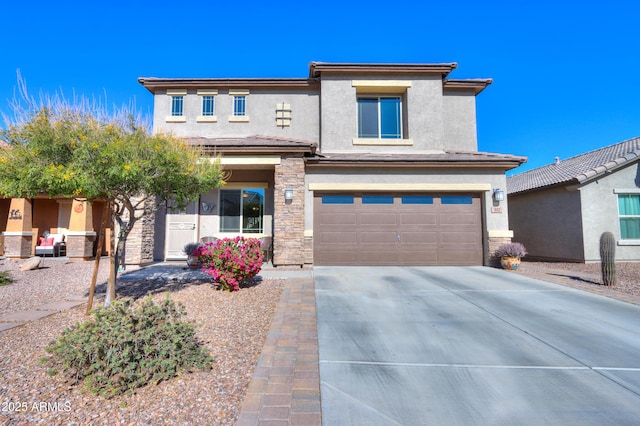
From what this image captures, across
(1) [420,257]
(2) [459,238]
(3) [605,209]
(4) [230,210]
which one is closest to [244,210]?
(4) [230,210]

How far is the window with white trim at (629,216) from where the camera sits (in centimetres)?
1244

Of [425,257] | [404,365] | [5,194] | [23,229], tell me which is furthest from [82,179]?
[23,229]

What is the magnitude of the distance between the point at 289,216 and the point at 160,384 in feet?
23.9

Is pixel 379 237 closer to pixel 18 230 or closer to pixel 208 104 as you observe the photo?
pixel 208 104

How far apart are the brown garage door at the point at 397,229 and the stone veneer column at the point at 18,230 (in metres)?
12.0

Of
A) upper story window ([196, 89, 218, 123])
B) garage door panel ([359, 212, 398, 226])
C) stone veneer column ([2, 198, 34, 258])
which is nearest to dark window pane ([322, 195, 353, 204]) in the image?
garage door panel ([359, 212, 398, 226])

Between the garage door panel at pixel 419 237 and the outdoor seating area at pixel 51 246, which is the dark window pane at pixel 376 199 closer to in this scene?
the garage door panel at pixel 419 237

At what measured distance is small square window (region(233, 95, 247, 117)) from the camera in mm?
13180

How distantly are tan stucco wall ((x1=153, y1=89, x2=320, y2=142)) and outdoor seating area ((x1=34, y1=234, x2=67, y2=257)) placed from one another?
6.86 metres

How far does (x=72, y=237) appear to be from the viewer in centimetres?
1216

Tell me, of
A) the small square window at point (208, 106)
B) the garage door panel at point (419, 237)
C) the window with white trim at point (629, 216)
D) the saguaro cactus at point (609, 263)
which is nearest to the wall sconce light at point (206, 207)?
the small square window at point (208, 106)

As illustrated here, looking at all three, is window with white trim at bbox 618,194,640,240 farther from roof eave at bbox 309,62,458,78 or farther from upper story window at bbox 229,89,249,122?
upper story window at bbox 229,89,249,122

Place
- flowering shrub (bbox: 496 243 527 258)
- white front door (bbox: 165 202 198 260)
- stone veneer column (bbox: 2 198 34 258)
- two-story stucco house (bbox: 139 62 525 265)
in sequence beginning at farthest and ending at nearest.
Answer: stone veneer column (bbox: 2 198 34 258)
white front door (bbox: 165 202 198 260)
two-story stucco house (bbox: 139 62 525 265)
flowering shrub (bbox: 496 243 527 258)

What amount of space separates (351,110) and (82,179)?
392 inches
